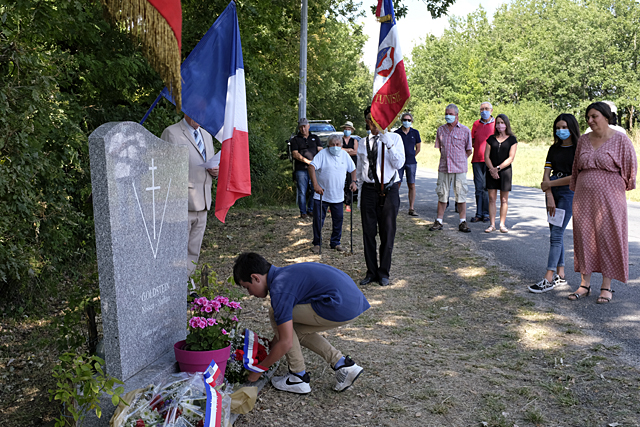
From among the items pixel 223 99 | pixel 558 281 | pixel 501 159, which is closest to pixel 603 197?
pixel 558 281

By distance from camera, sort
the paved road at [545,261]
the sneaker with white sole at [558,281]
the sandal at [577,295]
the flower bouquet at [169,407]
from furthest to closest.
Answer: the sneaker with white sole at [558,281] → the sandal at [577,295] → the paved road at [545,261] → the flower bouquet at [169,407]

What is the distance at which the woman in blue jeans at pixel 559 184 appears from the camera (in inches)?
266

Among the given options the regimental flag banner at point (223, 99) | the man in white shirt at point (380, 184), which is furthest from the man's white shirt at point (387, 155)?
the regimental flag banner at point (223, 99)

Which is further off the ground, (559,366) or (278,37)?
(278,37)

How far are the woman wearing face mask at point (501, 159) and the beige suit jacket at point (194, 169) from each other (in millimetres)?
5695

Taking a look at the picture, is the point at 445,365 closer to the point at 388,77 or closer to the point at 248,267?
the point at 248,267

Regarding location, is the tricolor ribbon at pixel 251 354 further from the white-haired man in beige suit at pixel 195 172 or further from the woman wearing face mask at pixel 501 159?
the woman wearing face mask at pixel 501 159

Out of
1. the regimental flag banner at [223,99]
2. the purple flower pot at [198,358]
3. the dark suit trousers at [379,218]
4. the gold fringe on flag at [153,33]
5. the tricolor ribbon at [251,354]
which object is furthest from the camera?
the dark suit trousers at [379,218]

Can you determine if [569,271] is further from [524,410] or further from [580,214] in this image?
[524,410]

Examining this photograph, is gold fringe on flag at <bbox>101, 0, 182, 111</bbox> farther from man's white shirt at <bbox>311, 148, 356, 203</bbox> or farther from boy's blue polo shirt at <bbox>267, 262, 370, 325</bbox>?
man's white shirt at <bbox>311, 148, 356, 203</bbox>

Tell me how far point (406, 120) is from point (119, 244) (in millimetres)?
9412

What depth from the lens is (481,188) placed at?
11031 millimetres

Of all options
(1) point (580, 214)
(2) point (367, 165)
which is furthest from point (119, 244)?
(1) point (580, 214)

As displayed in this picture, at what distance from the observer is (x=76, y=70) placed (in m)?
8.01
